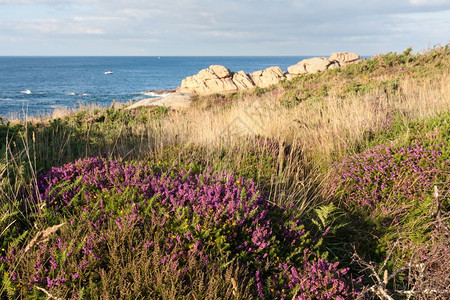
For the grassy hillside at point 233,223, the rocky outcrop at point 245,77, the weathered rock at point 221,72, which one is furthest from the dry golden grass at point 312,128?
the weathered rock at point 221,72

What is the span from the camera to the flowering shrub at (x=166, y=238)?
8.29ft

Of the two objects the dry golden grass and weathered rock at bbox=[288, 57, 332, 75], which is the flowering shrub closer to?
the dry golden grass

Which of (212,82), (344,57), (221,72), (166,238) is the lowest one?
(166,238)

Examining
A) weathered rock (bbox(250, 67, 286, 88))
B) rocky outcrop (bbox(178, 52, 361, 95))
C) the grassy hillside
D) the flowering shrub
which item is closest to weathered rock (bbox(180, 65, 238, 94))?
rocky outcrop (bbox(178, 52, 361, 95))

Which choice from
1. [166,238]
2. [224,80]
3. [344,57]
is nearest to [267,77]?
[224,80]

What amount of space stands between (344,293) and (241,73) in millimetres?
35653

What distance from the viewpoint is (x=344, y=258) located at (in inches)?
143

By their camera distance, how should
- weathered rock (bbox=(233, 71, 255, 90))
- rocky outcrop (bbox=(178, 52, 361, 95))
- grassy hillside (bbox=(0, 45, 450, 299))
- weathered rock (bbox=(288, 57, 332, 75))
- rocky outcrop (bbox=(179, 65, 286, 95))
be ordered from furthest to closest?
1. weathered rock (bbox=(233, 71, 255, 90))
2. rocky outcrop (bbox=(179, 65, 286, 95))
3. rocky outcrop (bbox=(178, 52, 361, 95))
4. weathered rock (bbox=(288, 57, 332, 75))
5. grassy hillside (bbox=(0, 45, 450, 299))

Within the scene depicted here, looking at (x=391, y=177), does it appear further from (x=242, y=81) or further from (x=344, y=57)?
(x=344, y=57)

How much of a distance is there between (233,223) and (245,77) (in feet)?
113

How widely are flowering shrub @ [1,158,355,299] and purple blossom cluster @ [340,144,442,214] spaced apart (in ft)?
4.89

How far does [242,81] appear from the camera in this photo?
3572cm

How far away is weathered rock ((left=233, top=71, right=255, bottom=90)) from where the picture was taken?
1390 inches

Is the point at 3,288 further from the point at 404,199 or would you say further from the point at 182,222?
the point at 404,199
